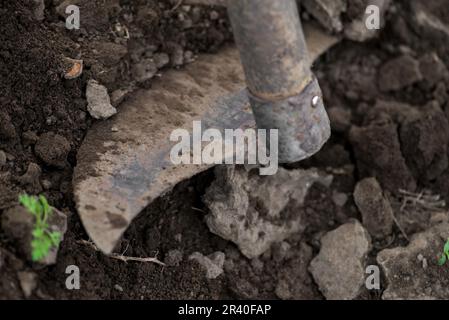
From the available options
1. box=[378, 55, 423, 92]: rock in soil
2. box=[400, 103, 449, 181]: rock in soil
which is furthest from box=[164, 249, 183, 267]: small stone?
box=[378, 55, 423, 92]: rock in soil

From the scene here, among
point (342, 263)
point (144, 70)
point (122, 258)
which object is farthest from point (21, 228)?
point (342, 263)

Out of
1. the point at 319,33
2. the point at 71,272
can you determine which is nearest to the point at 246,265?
the point at 71,272

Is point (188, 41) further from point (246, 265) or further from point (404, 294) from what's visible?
point (404, 294)

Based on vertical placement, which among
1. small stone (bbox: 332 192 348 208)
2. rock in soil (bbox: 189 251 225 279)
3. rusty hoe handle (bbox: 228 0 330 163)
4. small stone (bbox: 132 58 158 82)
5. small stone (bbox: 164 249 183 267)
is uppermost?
rusty hoe handle (bbox: 228 0 330 163)

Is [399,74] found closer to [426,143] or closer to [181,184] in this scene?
[426,143]

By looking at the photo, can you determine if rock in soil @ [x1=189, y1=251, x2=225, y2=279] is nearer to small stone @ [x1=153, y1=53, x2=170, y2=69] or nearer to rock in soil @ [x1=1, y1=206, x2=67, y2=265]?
rock in soil @ [x1=1, y1=206, x2=67, y2=265]

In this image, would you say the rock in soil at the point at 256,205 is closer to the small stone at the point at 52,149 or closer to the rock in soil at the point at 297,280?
the rock in soil at the point at 297,280

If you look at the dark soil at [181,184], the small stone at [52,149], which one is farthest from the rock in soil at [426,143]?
the small stone at [52,149]
